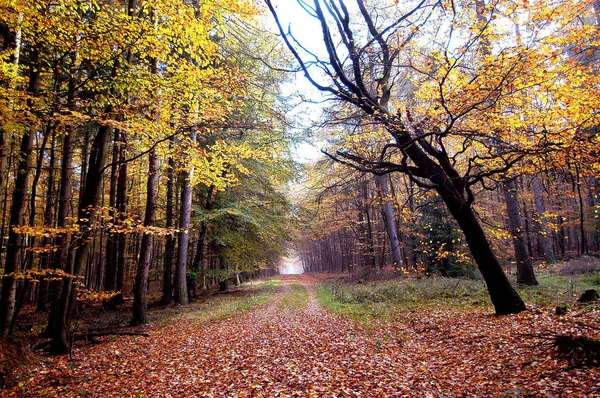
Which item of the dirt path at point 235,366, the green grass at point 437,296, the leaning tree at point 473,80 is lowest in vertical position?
the dirt path at point 235,366

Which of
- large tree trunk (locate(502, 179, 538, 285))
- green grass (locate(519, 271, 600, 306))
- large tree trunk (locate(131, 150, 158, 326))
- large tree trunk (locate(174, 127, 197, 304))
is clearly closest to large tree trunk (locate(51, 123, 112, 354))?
large tree trunk (locate(131, 150, 158, 326))

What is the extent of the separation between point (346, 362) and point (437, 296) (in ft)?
25.5

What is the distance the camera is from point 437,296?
12703 millimetres

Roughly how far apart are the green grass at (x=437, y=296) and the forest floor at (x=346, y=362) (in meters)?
1.15

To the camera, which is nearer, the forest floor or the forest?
the forest floor

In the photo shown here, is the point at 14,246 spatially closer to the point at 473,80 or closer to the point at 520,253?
the point at 473,80

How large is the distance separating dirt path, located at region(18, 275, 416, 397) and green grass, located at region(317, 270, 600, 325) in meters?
2.83

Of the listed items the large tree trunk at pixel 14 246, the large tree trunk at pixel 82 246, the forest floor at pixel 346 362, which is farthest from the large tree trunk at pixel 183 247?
the large tree trunk at pixel 14 246

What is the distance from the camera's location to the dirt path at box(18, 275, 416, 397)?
18.2ft

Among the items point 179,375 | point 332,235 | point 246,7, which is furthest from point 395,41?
point 332,235

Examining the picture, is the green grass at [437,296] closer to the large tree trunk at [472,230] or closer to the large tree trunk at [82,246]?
the large tree trunk at [472,230]

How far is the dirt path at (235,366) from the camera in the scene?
5539 millimetres

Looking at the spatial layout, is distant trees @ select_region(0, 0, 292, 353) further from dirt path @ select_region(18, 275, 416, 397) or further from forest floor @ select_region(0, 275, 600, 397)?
forest floor @ select_region(0, 275, 600, 397)

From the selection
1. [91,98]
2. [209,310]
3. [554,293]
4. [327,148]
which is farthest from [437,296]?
[91,98]
